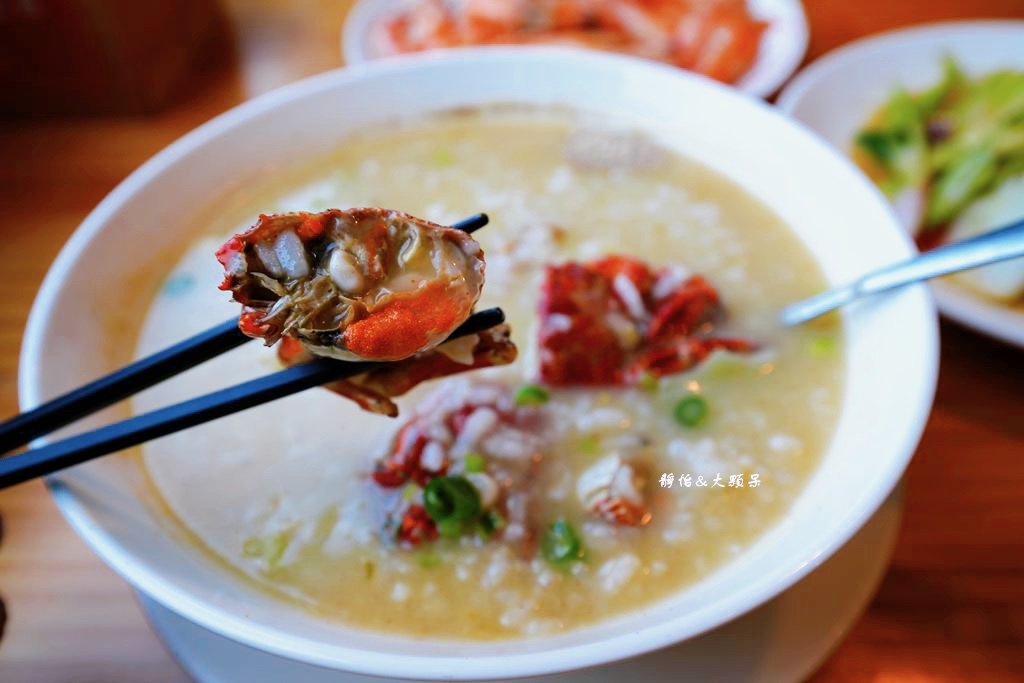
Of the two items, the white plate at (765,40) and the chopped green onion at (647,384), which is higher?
the white plate at (765,40)

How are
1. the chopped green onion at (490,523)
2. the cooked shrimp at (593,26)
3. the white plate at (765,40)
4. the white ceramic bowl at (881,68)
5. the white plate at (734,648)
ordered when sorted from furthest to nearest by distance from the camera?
the cooked shrimp at (593,26) → the white plate at (765,40) → the white ceramic bowl at (881,68) → the chopped green onion at (490,523) → the white plate at (734,648)

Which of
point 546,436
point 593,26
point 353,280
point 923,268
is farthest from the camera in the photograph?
point 593,26

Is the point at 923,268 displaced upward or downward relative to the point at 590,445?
upward

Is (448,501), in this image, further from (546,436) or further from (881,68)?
(881,68)

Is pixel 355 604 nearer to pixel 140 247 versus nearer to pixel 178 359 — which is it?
pixel 178 359

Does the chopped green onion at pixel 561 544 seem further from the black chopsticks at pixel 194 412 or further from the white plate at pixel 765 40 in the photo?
the white plate at pixel 765 40

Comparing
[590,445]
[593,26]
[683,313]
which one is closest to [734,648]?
[590,445]

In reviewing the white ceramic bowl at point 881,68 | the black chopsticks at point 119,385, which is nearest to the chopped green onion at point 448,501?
the black chopsticks at point 119,385
